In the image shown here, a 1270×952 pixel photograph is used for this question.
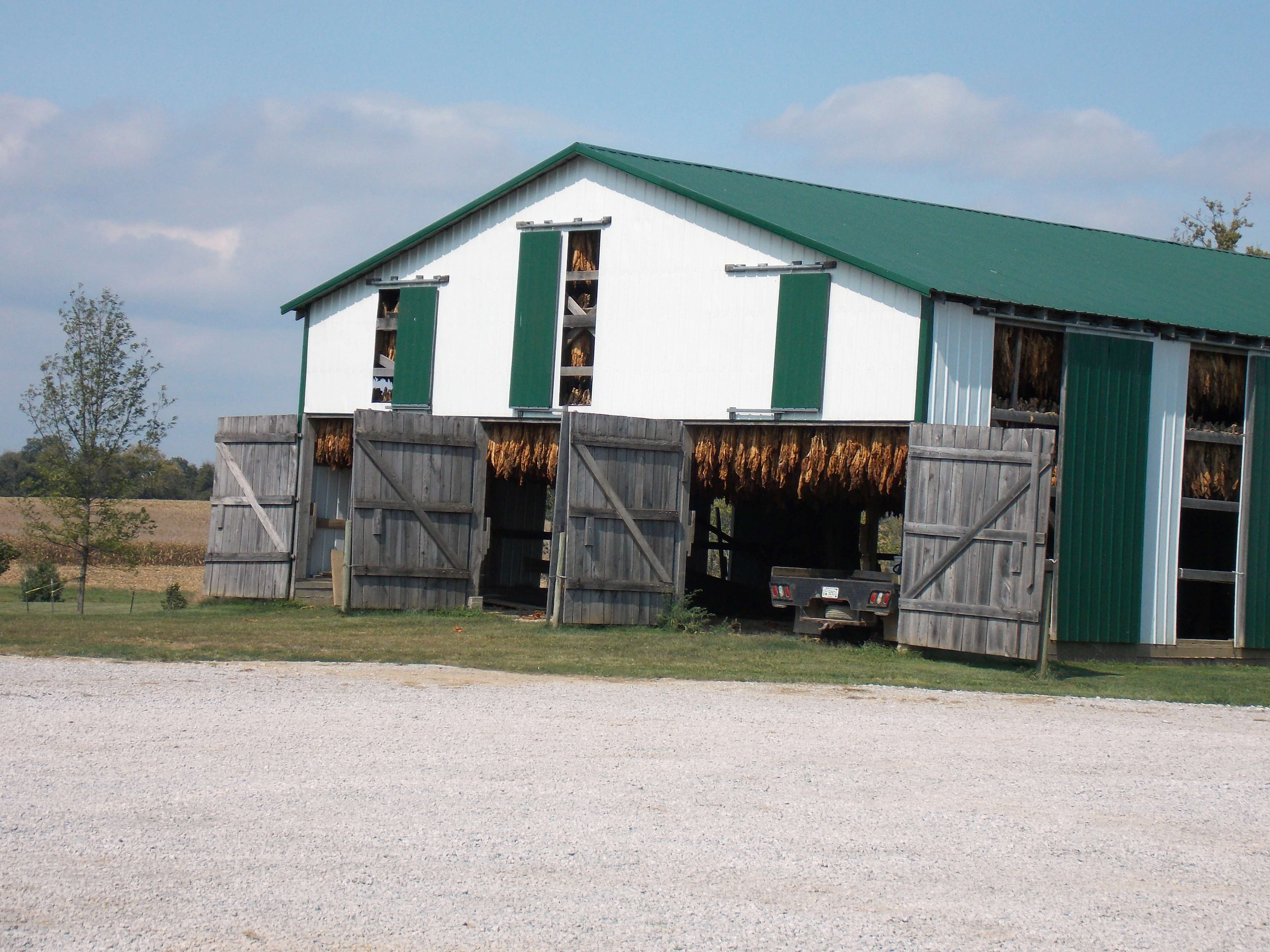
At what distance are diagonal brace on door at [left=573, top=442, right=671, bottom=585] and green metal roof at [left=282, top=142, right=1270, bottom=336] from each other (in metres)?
3.87

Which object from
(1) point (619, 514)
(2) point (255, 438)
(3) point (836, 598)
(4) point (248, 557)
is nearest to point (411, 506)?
(1) point (619, 514)

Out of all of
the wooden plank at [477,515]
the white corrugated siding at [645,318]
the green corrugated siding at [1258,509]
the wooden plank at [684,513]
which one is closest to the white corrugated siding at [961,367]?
the white corrugated siding at [645,318]

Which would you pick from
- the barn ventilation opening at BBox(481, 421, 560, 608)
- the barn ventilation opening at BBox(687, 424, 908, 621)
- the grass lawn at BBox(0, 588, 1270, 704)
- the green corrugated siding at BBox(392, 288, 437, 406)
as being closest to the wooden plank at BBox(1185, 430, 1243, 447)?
the grass lawn at BBox(0, 588, 1270, 704)

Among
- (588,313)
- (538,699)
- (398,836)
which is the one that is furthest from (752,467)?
(398,836)

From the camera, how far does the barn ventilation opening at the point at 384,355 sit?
2086 centimetres

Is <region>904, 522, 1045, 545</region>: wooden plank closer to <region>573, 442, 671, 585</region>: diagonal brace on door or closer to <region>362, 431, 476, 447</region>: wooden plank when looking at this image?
<region>573, 442, 671, 585</region>: diagonal brace on door

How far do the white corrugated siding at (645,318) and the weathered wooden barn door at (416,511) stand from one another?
1021mm

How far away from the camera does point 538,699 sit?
430 inches

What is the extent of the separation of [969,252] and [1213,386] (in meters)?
3.86

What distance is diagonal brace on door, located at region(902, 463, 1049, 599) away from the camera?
1462cm

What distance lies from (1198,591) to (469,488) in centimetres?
1167

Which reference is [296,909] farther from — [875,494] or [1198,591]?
[1198,591]

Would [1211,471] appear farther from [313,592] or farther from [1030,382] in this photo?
[313,592]

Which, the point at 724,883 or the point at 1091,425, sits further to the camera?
the point at 1091,425
